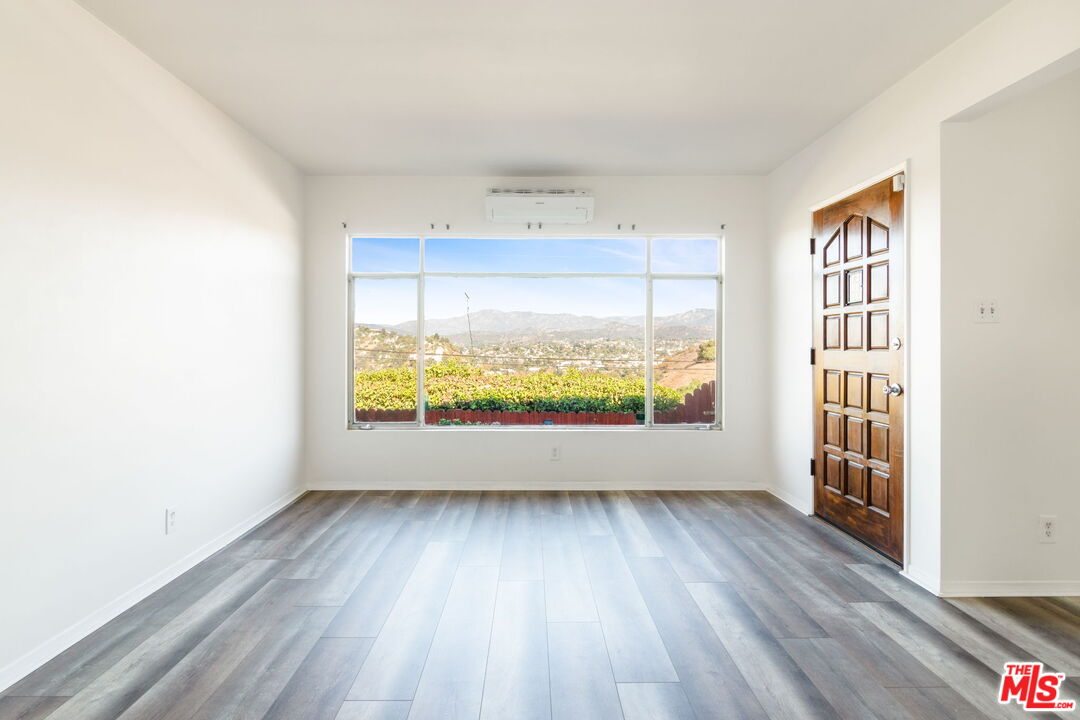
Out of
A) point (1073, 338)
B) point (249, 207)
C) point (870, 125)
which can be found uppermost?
point (870, 125)

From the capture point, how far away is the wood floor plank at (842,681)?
6.14ft

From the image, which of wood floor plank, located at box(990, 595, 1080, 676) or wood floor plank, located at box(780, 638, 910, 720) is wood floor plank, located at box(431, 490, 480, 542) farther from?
wood floor plank, located at box(990, 595, 1080, 676)

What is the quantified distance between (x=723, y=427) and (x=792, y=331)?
104 cm

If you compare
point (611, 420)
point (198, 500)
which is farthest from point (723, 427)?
point (198, 500)

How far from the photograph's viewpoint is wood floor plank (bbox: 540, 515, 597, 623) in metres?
2.60

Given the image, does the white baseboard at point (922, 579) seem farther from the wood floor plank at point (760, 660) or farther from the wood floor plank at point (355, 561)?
the wood floor plank at point (355, 561)

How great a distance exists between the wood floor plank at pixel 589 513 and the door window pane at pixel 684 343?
0.97 metres

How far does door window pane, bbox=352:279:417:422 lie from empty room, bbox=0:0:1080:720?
0.20 meters

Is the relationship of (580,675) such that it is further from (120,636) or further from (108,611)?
(108,611)

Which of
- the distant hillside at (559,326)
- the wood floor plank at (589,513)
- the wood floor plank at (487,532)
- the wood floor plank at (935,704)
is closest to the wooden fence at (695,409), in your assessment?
the distant hillside at (559,326)

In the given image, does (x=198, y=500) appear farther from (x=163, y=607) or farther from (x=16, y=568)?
(x=16, y=568)

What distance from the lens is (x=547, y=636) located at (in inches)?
93.9

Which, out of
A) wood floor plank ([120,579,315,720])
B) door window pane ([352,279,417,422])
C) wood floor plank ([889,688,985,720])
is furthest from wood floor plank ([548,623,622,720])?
door window pane ([352,279,417,422])

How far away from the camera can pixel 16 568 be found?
2.11m
